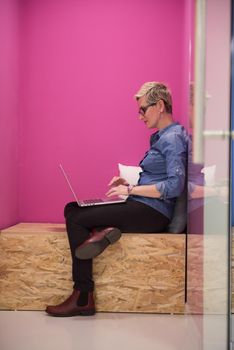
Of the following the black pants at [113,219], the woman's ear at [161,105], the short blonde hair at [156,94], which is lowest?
the black pants at [113,219]

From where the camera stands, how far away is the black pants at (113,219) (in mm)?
2461

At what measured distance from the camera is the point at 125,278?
2492 mm

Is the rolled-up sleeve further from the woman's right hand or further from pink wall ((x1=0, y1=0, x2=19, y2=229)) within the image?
pink wall ((x1=0, y1=0, x2=19, y2=229))

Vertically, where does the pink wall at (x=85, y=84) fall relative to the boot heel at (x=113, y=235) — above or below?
above

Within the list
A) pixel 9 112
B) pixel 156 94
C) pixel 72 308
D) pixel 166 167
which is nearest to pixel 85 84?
pixel 9 112

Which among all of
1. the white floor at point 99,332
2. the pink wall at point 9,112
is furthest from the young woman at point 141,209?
the pink wall at point 9,112

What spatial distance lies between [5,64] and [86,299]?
151 cm

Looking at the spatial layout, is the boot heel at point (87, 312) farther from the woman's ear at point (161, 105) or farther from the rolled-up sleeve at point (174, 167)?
the woman's ear at point (161, 105)

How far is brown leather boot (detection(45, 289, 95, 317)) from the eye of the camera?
2.37 meters

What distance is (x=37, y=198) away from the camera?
3.26 metres

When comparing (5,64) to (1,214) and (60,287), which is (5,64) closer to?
(1,214)

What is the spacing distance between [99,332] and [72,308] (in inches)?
11.1

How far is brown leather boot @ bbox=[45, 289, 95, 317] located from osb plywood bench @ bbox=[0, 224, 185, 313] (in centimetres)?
10

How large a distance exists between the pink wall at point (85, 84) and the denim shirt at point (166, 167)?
25.7 inches
